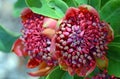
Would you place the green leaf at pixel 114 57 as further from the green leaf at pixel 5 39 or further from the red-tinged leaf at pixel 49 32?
the green leaf at pixel 5 39

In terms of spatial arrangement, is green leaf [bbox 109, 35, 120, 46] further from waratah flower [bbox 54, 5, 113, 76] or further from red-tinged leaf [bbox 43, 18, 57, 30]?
red-tinged leaf [bbox 43, 18, 57, 30]

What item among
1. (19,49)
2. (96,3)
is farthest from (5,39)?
(96,3)

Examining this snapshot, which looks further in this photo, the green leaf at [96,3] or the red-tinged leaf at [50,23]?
the green leaf at [96,3]

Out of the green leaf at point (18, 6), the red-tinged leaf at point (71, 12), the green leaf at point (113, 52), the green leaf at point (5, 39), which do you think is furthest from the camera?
the green leaf at point (18, 6)

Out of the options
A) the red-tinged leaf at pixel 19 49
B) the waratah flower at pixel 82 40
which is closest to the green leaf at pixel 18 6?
the red-tinged leaf at pixel 19 49

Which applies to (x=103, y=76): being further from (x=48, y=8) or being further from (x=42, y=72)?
(x=48, y=8)

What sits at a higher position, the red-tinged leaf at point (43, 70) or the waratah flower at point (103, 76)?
the red-tinged leaf at point (43, 70)

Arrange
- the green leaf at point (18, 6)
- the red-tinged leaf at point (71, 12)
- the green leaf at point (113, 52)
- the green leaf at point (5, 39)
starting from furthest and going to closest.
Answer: the green leaf at point (18, 6)
the green leaf at point (5, 39)
the green leaf at point (113, 52)
the red-tinged leaf at point (71, 12)
